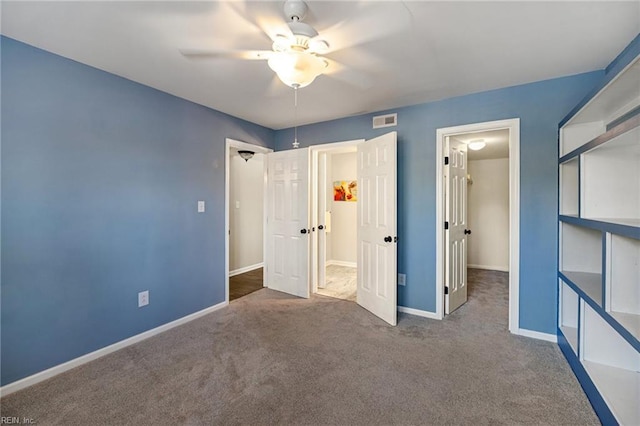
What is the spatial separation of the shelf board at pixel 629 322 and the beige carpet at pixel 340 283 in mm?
2564

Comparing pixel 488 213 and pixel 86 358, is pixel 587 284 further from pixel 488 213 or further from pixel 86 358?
pixel 488 213

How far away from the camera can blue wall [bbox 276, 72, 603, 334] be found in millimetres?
2639

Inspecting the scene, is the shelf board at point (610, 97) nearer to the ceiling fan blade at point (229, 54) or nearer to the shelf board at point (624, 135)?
the shelf board at point (624, 135)

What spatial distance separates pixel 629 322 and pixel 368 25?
217 centimetres

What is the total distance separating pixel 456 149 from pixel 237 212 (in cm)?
377

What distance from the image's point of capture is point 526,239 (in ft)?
9.02

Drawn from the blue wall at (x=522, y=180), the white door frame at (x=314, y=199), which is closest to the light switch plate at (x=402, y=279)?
the blue wall at (x=522, y=180)

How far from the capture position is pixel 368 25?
181 centimetres

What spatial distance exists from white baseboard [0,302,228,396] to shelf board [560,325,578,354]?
11.3 ft

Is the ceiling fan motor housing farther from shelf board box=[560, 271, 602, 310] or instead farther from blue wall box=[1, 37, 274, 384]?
shelf board box=[560, 271, 602, 310]

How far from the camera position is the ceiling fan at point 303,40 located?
5.18 ft

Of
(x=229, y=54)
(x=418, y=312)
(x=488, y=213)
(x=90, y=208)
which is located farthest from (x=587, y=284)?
(x=488, y=213)

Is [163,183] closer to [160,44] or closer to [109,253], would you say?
[109,253]

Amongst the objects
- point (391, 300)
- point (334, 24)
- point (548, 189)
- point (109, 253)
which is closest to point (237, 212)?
point (109, 253)
